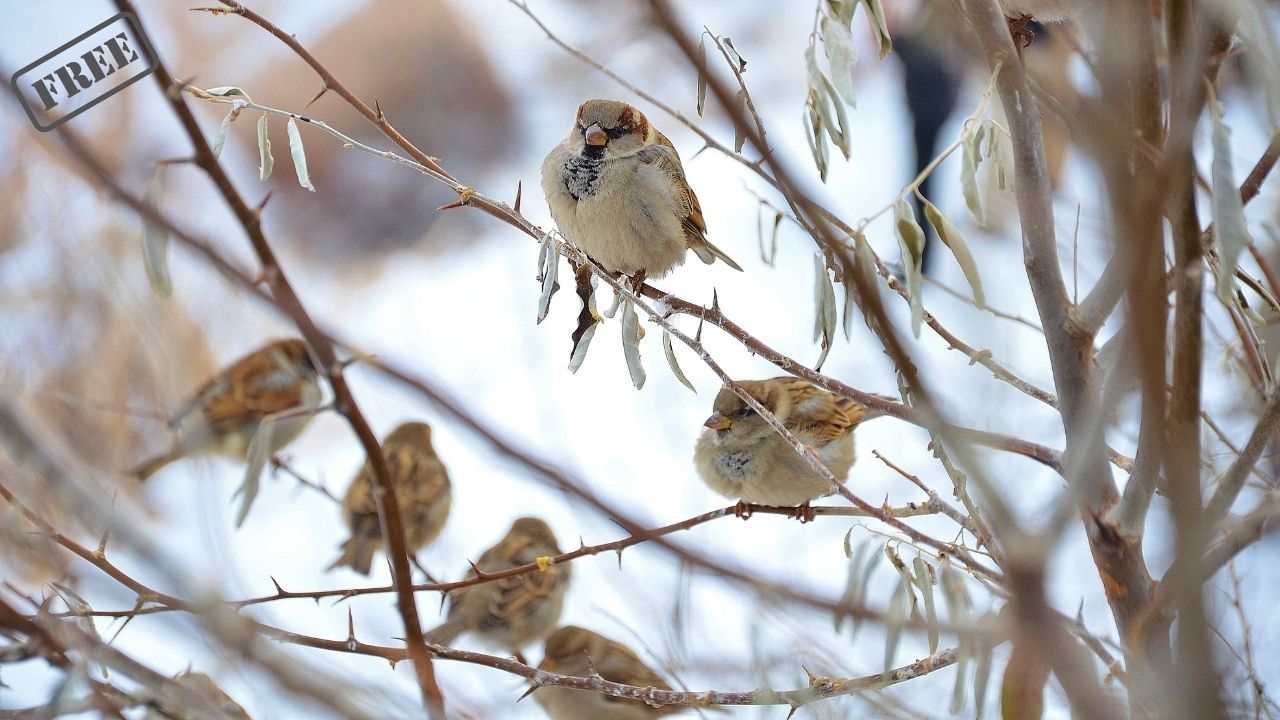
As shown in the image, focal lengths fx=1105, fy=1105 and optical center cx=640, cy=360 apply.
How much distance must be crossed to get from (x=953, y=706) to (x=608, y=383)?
2.27 metres

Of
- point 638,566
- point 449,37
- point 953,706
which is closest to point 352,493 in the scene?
point 638,566

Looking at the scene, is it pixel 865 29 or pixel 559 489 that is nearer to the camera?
pixel 559 489

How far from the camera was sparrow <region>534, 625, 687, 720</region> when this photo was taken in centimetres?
216

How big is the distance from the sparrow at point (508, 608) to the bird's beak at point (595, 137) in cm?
87

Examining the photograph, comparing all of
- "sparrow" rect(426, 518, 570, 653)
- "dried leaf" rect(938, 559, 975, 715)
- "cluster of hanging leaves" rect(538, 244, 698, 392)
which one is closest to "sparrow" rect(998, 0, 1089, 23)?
"cluster of hanging leaves" rect(538, 244, 698, 392)

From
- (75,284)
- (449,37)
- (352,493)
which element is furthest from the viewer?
(449,37)

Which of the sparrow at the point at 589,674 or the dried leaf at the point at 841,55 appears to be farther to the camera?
the sparrow at the point at 589,674

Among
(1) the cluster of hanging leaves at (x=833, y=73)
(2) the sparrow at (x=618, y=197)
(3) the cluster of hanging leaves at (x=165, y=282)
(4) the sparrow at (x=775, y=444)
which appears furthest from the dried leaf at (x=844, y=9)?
(4) the sparrow at (x=775, y=444)

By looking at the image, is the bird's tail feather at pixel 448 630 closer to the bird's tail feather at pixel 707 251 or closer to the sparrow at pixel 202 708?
the bird's tail feather at pixel 707 251

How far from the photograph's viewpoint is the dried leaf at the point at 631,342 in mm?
1117

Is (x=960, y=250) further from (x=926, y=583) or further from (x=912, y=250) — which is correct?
(x=926, y=583)

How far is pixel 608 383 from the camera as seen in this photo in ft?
10.1

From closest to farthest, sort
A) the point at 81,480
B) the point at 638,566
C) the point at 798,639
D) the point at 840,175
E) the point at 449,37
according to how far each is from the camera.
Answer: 1. the point at 81,480
2. the point at 798,639
3. the point at 638,566
4. the point at 840,175
5. the point at 449,37

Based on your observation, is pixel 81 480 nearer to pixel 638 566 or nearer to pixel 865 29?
pixel 638 566
